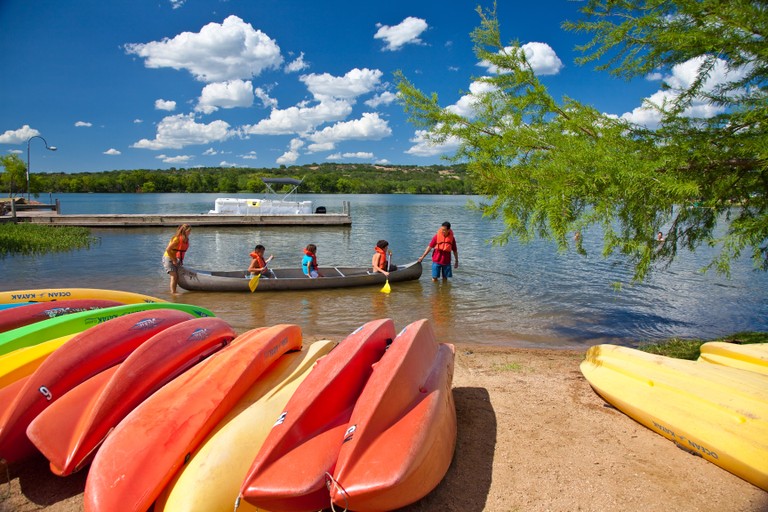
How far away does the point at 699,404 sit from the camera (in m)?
3.98

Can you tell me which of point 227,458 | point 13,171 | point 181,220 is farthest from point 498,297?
point 13,171

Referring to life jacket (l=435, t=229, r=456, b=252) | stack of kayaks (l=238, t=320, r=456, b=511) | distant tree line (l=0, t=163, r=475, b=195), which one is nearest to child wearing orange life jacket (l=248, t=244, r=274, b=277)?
life jacket (l=435, t=229, r=456, b=252)

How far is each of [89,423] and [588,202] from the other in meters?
5.47

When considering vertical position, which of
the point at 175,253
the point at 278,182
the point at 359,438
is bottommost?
the point at 359,438

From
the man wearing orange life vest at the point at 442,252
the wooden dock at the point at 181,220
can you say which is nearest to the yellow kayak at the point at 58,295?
the man wearing orange life vest at the point at 442,252

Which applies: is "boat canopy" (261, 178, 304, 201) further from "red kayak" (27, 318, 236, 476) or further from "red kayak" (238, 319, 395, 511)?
"red kayak" (238, 319, 395, 511)

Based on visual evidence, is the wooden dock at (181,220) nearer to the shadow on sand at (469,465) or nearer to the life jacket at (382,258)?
the life jacket at (382,258)

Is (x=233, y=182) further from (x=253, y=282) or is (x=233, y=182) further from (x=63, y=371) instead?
(x=63, y=371)

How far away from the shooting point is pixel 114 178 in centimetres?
13875

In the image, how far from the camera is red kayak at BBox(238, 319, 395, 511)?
2738 mm

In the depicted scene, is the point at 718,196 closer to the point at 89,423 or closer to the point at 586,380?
the point at 586,380

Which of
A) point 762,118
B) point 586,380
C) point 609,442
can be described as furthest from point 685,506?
point 762,118

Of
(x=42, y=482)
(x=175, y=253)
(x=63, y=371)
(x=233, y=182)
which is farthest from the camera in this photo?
(x=233, y=182)

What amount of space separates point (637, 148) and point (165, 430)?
18.7 ft
